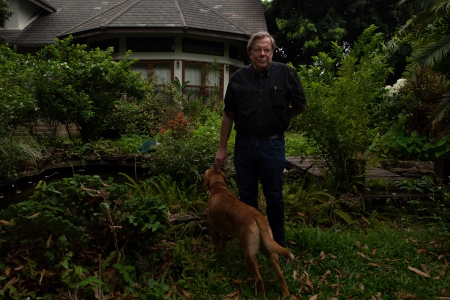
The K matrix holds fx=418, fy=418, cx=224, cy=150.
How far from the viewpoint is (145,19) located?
16.1 m

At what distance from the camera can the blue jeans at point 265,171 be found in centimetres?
397

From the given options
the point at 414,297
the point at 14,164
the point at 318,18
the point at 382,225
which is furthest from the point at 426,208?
the point at 318,18

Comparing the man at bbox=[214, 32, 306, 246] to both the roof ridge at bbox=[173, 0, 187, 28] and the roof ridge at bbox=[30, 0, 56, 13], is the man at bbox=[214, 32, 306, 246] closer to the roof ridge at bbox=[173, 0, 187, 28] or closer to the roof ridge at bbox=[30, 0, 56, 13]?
the roof ridge at bbox=[173, 0, 187, 28]

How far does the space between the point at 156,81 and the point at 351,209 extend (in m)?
11.8

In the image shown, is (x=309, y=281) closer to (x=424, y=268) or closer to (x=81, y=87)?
(x=424, y=268)

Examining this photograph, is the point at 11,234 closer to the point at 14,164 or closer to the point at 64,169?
the point at 14,164

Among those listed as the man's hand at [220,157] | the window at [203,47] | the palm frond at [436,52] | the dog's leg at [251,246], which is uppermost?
the window at [203,47]

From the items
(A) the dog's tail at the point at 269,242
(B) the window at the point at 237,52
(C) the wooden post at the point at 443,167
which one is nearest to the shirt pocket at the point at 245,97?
(A) the dog's tail at the point at 269,242

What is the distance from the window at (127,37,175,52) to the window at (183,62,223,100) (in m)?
1.08

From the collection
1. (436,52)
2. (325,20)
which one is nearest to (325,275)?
(436,52)

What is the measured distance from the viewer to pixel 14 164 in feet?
23.4

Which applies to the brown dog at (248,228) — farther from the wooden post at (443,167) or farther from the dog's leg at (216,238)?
the wooden post at (443,167)

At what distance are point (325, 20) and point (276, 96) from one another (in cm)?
1711

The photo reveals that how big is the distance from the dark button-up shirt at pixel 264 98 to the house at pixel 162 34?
1218cm
